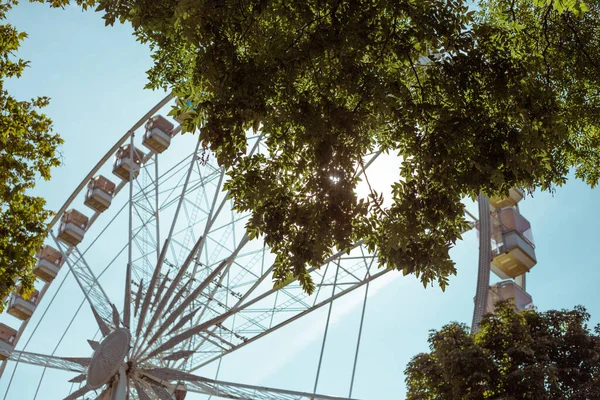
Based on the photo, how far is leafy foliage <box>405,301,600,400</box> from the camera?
50.0 feet

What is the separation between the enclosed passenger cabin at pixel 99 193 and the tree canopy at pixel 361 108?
2145 centimetres

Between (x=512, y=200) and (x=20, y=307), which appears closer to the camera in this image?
(x=512, y=200)

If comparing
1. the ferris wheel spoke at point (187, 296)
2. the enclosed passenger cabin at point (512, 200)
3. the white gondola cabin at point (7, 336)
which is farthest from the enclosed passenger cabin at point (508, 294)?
the white gondola cabin at point (7, 336)

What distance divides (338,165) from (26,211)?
540 cm

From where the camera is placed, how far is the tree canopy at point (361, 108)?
23.2 feet

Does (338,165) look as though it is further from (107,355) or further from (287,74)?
(107,355)

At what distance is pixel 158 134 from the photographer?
26000mm

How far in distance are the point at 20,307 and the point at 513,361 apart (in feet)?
65.4

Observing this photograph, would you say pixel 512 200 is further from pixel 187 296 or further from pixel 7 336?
pixel 7 336

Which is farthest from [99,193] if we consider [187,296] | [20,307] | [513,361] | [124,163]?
[513,361]

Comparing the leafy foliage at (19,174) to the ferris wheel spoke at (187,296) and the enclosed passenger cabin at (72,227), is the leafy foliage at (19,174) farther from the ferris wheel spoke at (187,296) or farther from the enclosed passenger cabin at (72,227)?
the enclosed passenger cabin at (72,227)

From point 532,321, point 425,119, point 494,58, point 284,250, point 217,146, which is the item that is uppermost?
point 532,321

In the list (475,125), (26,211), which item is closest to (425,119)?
(475,125)

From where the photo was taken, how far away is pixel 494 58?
7.22 meters
